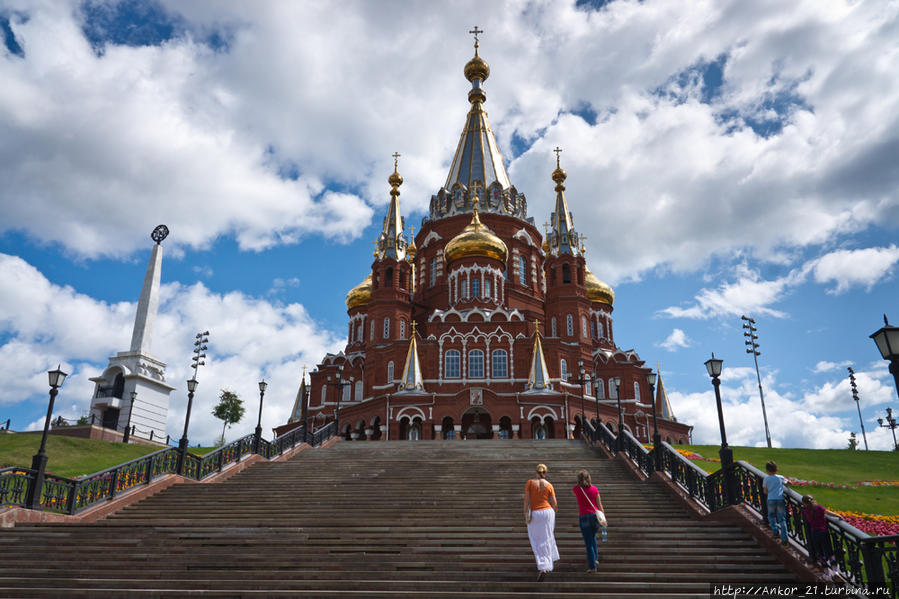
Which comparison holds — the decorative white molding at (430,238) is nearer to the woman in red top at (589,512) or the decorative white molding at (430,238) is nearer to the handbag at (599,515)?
the woman in red top at (589,512)

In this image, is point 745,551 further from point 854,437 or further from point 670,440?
point 854,437

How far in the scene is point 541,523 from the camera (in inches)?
336

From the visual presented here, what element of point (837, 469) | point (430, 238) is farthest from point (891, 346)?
point (430, 238)

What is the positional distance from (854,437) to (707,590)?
A: 59.8 meters

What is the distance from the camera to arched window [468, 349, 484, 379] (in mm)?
36812

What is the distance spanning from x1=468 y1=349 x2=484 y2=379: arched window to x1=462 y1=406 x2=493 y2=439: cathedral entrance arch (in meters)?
2.09

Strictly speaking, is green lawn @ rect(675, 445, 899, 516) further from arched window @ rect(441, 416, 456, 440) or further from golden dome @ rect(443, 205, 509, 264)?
golden dome @ rect(443, 205, 509, 264)

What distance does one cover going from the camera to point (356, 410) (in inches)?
1500

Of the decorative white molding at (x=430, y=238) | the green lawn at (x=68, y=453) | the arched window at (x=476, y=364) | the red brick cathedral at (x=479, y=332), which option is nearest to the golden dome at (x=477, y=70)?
the red brick cathedral at (x=479, y=332)

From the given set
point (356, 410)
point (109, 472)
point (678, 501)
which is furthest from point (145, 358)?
point (678, 501)

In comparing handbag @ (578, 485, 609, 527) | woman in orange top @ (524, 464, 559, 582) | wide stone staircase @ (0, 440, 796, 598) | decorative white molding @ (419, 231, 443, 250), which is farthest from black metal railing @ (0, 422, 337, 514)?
decorative white molding @ (419, 231, 443, 250)

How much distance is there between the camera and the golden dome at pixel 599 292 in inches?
1902

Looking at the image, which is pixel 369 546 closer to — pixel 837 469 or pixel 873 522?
pixel 873 522

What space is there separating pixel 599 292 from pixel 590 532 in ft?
135
